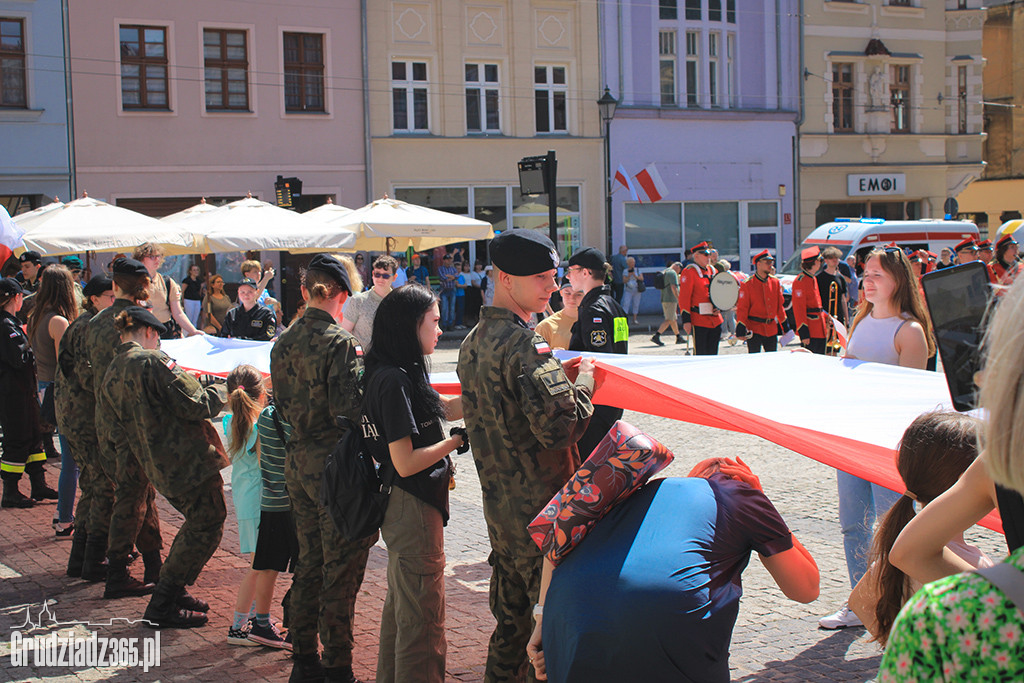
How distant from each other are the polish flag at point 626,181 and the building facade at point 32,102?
14442 millimetres

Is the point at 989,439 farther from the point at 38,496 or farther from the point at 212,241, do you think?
the point at 212,241

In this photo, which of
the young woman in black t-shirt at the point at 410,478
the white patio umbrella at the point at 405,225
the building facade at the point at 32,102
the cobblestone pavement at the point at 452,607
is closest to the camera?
the young woman in black t-shirt at the point at 410,478

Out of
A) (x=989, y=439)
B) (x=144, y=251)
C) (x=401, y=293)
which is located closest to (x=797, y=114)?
(x=144, y=251)

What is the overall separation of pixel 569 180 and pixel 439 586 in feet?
83.7

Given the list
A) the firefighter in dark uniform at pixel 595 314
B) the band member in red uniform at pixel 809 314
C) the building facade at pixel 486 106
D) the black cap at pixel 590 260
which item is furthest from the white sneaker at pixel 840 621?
the building facade at pixel 486 106

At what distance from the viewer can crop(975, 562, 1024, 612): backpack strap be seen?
1.55 m

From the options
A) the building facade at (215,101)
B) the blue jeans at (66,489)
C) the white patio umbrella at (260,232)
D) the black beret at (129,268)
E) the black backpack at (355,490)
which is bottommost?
the blue jeans at (66,489)

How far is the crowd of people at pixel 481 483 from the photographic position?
8.07 feet

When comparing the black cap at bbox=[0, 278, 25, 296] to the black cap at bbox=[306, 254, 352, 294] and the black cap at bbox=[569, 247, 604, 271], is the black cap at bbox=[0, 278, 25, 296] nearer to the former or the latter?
the black cap at bbox=[306, 254, 352, 294]

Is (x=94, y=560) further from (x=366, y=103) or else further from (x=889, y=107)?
(x=889, y=107)

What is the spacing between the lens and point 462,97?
27.9 m

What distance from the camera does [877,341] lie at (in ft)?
18.1

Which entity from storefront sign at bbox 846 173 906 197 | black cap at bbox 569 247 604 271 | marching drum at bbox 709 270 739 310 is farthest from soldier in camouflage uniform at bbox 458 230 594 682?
storefront sign at bbox 846 173 906 197

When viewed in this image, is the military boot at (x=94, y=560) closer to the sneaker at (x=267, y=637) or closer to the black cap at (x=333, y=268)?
the sneaker at (x=267, y=637)
